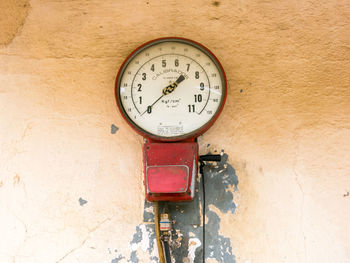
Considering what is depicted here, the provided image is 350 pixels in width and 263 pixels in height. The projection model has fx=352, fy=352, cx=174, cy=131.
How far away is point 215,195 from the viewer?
4.13ft

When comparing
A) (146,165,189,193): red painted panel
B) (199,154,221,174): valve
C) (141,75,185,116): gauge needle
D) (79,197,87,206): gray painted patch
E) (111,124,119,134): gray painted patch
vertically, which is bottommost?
(79,197,87,206): gray painted patch

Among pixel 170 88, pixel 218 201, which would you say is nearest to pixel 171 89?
pixel 170 88

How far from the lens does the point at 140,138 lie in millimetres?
1314

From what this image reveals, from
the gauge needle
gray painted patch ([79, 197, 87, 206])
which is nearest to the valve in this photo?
the gauge needle

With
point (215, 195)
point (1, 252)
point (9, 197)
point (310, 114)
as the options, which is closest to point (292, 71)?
point (310, 114)

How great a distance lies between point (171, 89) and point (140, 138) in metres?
0.22

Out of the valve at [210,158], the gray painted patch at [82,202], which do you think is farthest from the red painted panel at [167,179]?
the gray painted patch at [82,202]

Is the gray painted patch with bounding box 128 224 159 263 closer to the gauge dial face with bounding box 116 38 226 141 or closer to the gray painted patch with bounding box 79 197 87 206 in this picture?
the gray painted patch with bounding box 79 197 87 206

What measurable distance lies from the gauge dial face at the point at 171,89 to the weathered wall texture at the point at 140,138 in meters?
0.09

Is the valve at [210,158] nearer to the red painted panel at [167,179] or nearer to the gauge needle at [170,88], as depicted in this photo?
the red painted panel at [167,179]

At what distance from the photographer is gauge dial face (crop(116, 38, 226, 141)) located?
124 cm

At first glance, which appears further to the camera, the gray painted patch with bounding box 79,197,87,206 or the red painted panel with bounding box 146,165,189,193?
the gray painted patch with bounding box 79,197,87,206

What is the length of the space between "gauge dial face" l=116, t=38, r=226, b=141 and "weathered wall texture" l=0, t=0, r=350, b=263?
9cm

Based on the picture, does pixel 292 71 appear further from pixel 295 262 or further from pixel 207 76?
pixel 295 262
